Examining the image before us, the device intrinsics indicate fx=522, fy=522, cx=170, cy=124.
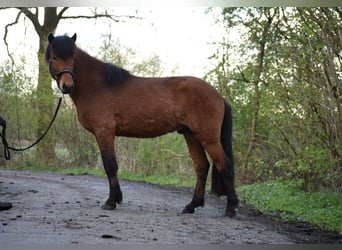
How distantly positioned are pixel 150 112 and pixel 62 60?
2.53 ft

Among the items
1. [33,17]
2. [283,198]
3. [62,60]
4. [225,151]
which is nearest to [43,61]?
[33,17]

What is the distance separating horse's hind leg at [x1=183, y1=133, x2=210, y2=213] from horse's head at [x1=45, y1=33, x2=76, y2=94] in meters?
1.02

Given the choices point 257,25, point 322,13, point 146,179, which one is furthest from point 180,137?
point 322,13

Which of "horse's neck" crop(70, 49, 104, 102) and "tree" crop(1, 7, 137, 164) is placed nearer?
"horse's neck" crop(70, 49, 104, 102)

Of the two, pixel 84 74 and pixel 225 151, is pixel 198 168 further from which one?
pixel 84 74

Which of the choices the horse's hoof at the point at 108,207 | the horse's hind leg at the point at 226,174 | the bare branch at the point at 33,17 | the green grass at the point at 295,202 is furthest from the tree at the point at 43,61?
the green grass at the point at 295,202

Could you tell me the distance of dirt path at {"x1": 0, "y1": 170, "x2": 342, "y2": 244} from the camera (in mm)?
3258

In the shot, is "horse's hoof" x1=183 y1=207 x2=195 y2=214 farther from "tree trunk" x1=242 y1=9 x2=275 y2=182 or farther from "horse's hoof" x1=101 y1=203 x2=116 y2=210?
"tree trunk" x1=242 y1=9 x2=275 y2=182

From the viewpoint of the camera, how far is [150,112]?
4.05 metres

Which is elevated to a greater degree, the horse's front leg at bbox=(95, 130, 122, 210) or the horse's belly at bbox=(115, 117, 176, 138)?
the horse's belly at bbox=(115, 117, 176, 138)

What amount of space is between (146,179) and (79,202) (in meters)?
0.92

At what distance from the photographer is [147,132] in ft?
13.5

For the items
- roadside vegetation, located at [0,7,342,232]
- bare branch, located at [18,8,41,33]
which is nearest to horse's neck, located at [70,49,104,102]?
roadside vegetation, located at [0,7,342,232]

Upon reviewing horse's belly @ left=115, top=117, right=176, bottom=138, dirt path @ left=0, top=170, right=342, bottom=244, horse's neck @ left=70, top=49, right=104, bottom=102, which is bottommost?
dirt path @ left=0, top=170, right=342, bottom=244
